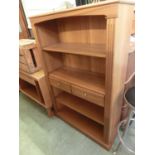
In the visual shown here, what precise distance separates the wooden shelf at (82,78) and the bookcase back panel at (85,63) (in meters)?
0.06

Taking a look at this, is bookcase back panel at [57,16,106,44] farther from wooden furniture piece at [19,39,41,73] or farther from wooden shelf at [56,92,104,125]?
wooden shelf at [56,92,104,125]

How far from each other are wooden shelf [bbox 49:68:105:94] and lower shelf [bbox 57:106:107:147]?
0.67 metres

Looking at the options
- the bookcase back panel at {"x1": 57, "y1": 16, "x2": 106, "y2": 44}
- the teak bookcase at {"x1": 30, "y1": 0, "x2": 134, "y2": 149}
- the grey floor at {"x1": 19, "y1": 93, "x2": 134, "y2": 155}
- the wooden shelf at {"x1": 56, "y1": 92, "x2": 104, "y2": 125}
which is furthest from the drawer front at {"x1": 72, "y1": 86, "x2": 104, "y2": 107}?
the grey floor at {"x1": 19, "y1": 93, "x2": 134, "y2": 155}

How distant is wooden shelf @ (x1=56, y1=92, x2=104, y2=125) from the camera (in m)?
1.44

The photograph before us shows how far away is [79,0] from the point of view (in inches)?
54.9

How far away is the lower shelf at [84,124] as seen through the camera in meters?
1.51

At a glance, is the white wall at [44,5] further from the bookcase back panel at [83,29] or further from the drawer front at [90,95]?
the drawer front at [90,95]

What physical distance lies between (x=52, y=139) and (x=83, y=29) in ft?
4.60

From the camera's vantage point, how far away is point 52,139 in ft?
5.32

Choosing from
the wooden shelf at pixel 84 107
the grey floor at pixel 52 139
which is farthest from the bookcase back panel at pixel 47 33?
Answer: the grey floor at pixel 52 139

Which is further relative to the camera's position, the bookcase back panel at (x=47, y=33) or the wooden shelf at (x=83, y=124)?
the wooden shelf at (x=83, y=124)

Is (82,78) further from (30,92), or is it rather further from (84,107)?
(30,92)
